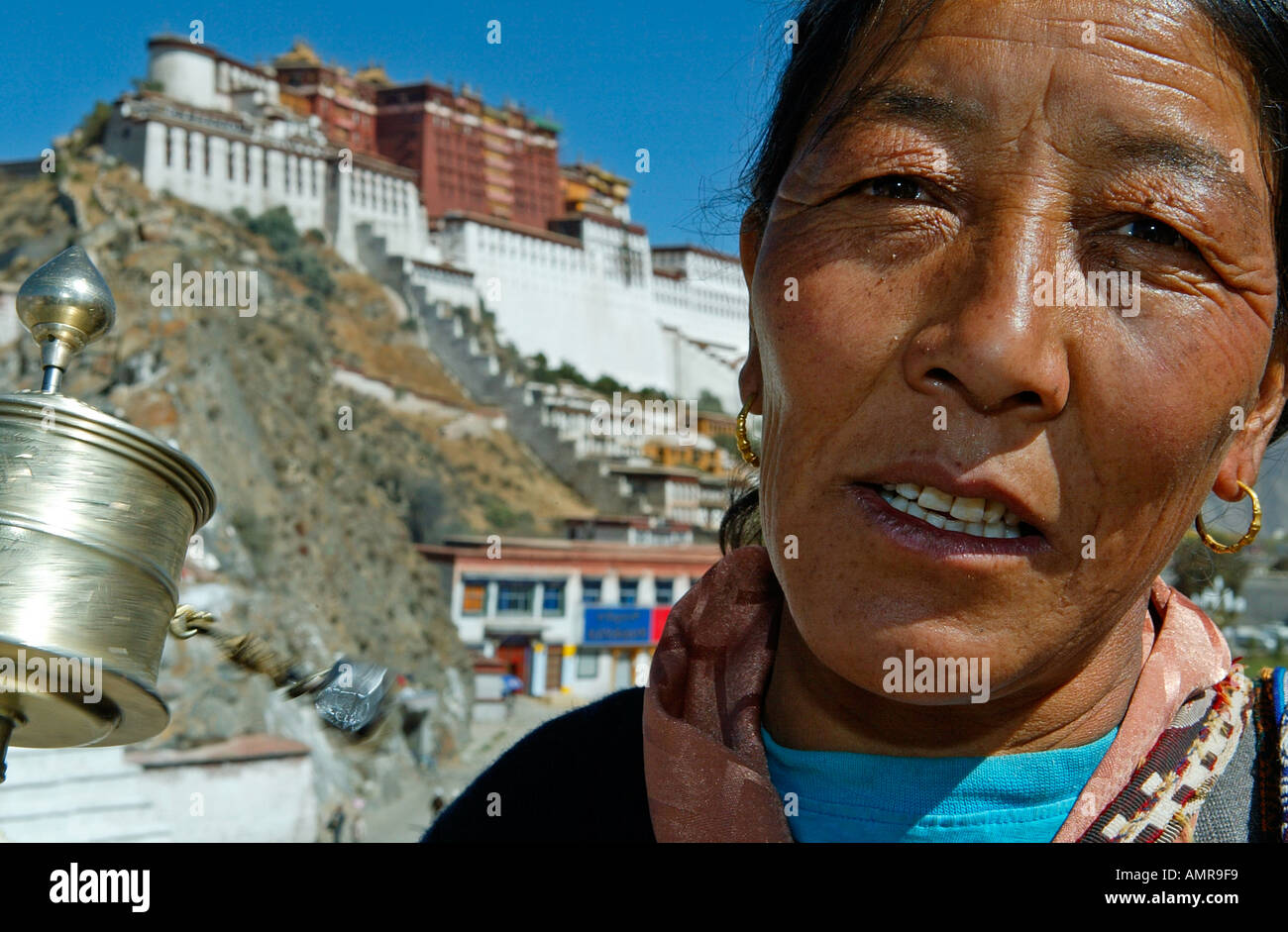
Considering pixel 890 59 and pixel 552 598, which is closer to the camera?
pixel 890 59

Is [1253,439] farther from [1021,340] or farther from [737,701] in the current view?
[737,701]

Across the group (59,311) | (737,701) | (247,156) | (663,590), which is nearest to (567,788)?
(737,701)

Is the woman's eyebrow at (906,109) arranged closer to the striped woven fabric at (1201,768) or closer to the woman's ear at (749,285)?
the woman's ear at (749,285)

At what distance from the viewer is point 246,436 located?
1917cm

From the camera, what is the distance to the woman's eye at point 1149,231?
30.0 inches

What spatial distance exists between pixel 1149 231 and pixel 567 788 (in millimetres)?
671

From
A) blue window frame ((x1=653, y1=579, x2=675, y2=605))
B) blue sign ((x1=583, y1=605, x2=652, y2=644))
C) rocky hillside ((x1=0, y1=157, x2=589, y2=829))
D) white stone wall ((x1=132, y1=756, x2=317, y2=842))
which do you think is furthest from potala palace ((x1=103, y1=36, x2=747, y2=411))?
white stone wall ((x1=132, y1=756, x2=317, y2=842))

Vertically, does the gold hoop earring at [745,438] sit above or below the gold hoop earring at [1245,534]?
above

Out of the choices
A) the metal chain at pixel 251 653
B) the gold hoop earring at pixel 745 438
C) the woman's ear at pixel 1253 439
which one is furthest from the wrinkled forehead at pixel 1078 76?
the metal chain at pixel 251 653

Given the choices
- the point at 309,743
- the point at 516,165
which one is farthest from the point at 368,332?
the point at 309,743

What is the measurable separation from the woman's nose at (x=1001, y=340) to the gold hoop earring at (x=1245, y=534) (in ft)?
0.83

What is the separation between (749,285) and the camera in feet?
3.35
